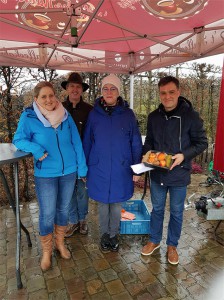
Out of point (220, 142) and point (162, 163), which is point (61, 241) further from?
point (220, 142)

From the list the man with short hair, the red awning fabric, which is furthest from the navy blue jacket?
the red awning fabric

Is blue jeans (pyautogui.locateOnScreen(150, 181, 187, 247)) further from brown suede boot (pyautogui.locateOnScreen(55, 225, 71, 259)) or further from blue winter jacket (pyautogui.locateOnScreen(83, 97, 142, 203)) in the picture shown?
brown suede boot (pyautogui.locateOnScreen(55, 225, 71, 259))

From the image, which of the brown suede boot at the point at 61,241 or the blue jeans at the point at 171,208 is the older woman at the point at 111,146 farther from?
the brown suede boot at the point at 61,241

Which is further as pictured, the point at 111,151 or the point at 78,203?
the point at 78,203

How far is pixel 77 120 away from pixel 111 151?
695 mm

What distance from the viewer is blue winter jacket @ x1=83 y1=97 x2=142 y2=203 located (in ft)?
8.16

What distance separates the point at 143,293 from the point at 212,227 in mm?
1726

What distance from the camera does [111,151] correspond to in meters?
2.50

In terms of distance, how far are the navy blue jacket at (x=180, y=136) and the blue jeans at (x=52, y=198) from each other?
3.23 feet

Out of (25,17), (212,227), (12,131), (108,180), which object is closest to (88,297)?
(108,180)

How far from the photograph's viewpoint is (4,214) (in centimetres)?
381

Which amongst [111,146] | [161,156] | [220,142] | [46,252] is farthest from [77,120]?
[220,142]

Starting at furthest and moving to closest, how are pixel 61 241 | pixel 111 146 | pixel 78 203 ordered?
pixel 78 203 → pixel 61 241 → pixel 111 146

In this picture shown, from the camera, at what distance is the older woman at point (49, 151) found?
86.5 inches
